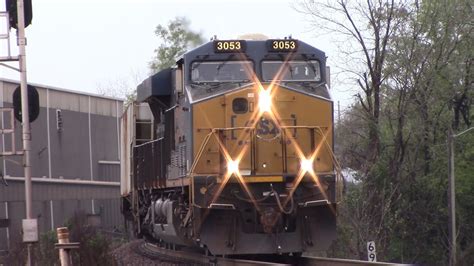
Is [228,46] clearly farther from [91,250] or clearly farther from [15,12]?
[91,250]

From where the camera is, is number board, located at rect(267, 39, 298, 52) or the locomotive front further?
number board, located at rect(267, 39, 298, 52)

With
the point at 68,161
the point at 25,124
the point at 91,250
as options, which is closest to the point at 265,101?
the point at 91,250

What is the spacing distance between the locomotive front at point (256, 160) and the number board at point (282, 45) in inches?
17.5

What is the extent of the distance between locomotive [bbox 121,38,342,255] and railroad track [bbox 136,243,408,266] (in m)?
0.30

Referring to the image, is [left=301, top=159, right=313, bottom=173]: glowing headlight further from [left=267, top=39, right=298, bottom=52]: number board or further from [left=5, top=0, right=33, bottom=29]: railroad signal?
[left=5, top=0, right=33, bottom=29]: railroad signal

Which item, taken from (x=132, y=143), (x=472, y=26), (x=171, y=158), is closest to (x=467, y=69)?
(x=472, y=26)

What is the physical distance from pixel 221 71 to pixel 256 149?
1.71 metres

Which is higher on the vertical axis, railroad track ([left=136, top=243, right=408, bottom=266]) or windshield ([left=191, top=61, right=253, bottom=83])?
windshield ([left=191, top=61, right=253, bottom=83])

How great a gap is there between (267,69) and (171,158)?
2.95m

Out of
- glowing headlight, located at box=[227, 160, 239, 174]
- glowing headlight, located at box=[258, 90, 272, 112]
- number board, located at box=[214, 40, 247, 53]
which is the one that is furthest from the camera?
number board, located at box=[214, 40, 247, 53]

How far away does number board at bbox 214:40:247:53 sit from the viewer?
622 inches

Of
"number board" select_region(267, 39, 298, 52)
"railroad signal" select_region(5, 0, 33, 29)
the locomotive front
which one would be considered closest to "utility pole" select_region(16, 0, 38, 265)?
"railroad signal" select_region(5, 0, 33, 29)

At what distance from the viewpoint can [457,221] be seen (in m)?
39.3

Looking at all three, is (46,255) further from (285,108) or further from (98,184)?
(98,184)
